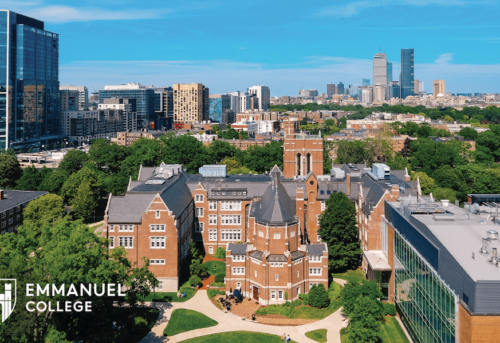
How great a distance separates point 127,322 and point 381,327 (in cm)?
3100

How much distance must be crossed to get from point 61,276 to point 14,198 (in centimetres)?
6365

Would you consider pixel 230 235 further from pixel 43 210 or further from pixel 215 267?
pixel 43 210

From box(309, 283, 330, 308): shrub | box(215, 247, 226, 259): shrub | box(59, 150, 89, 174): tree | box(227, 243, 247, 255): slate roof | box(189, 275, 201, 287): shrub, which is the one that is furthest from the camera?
box(59, 150, 89, 174): tree

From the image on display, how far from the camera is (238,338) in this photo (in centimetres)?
5753

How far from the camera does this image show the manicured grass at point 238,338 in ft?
187

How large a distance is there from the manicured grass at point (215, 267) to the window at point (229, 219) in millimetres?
8028

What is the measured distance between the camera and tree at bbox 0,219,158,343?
4475cm

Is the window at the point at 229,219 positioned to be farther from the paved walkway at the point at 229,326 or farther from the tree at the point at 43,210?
the tree at the point at 43,210

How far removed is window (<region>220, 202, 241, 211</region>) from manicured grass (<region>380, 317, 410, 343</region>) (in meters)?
35.4

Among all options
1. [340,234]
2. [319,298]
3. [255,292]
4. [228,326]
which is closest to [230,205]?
[340,234]

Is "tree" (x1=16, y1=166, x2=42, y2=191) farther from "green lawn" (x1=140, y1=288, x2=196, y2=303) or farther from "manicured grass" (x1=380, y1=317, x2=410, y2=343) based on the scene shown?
"manicured grass" (x1=380, y1=317, x2=410, y2=343)

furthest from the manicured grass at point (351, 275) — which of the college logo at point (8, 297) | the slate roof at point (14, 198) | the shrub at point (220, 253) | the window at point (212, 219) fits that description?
the slate roof at point (14, 198)

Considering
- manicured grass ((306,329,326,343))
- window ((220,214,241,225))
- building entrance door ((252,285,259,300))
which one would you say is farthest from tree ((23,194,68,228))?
manicured grass ((306,329,326,343))

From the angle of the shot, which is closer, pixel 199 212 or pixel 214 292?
pixel 214 292
